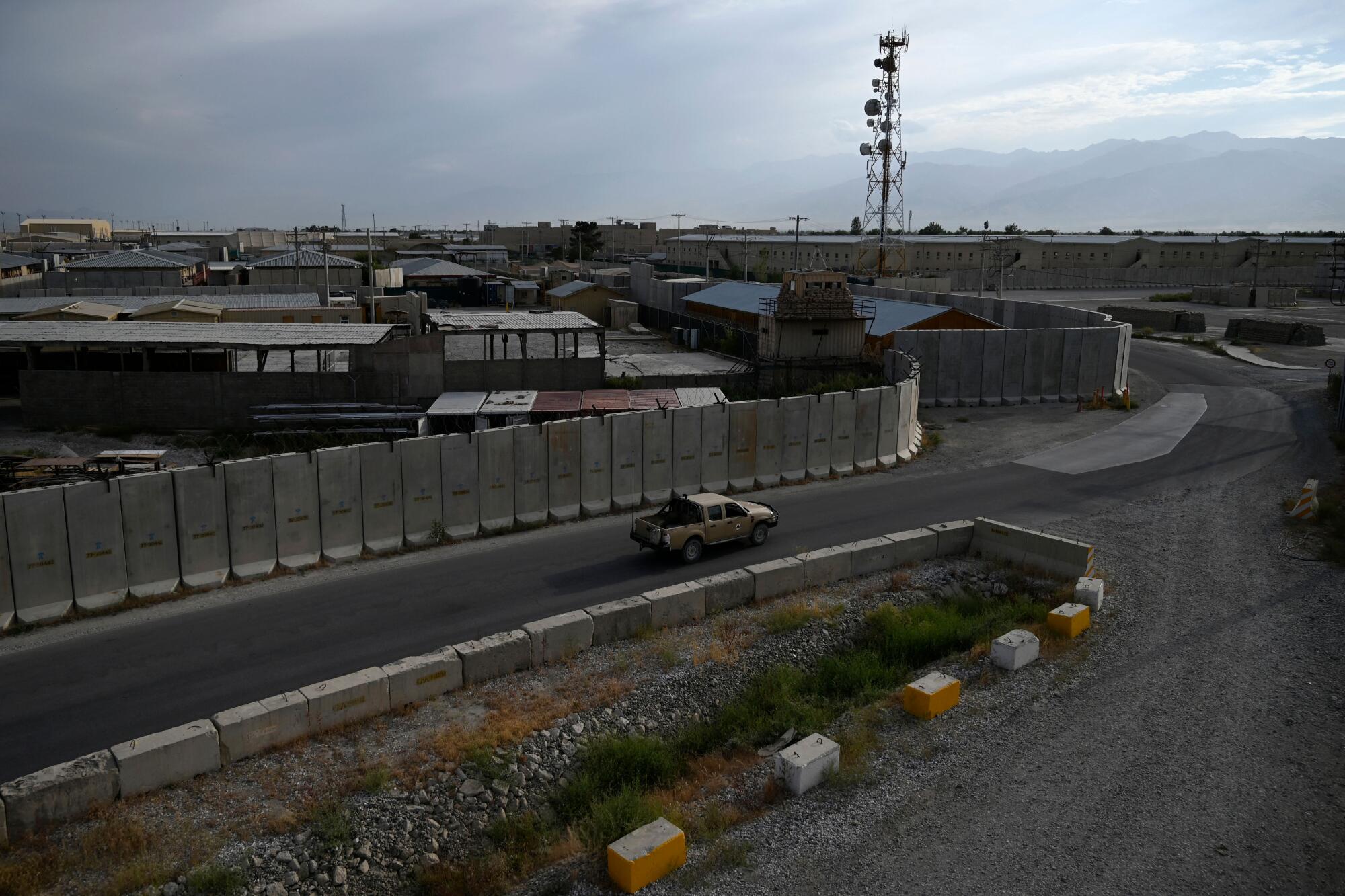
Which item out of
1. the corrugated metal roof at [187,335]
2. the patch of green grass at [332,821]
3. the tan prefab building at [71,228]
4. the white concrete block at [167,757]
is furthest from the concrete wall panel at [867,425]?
the tan prefab building at [71,228]

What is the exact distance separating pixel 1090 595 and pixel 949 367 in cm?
2281

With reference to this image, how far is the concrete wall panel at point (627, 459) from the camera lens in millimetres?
Result: 25422

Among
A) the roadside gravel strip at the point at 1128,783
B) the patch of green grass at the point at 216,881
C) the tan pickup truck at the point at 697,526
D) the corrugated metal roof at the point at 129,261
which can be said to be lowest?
the patch of green grass at the point at 216,881

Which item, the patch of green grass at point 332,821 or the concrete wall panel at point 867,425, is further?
the concrete wall panel at point 867,425

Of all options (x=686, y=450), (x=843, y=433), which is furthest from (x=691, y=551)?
(x=843, y=433)

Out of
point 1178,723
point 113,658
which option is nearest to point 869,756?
point 1178,723

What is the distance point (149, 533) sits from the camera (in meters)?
19.4

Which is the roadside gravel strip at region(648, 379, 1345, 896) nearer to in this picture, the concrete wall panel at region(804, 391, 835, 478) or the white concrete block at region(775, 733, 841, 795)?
the white concrete block at region(775, 733, 841, 795)

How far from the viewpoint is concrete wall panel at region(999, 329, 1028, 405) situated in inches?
1558

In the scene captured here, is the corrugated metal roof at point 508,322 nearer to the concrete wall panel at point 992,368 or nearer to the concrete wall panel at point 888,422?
the concrete wall panel at point 888,422

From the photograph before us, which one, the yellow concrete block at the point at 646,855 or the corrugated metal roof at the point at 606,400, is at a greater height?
the corrugated metal roof at the point at 606,400

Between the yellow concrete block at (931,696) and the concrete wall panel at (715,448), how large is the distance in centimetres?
1300

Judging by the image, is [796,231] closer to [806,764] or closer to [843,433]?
[843,433]

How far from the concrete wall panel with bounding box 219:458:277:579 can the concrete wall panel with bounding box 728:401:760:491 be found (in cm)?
1252
